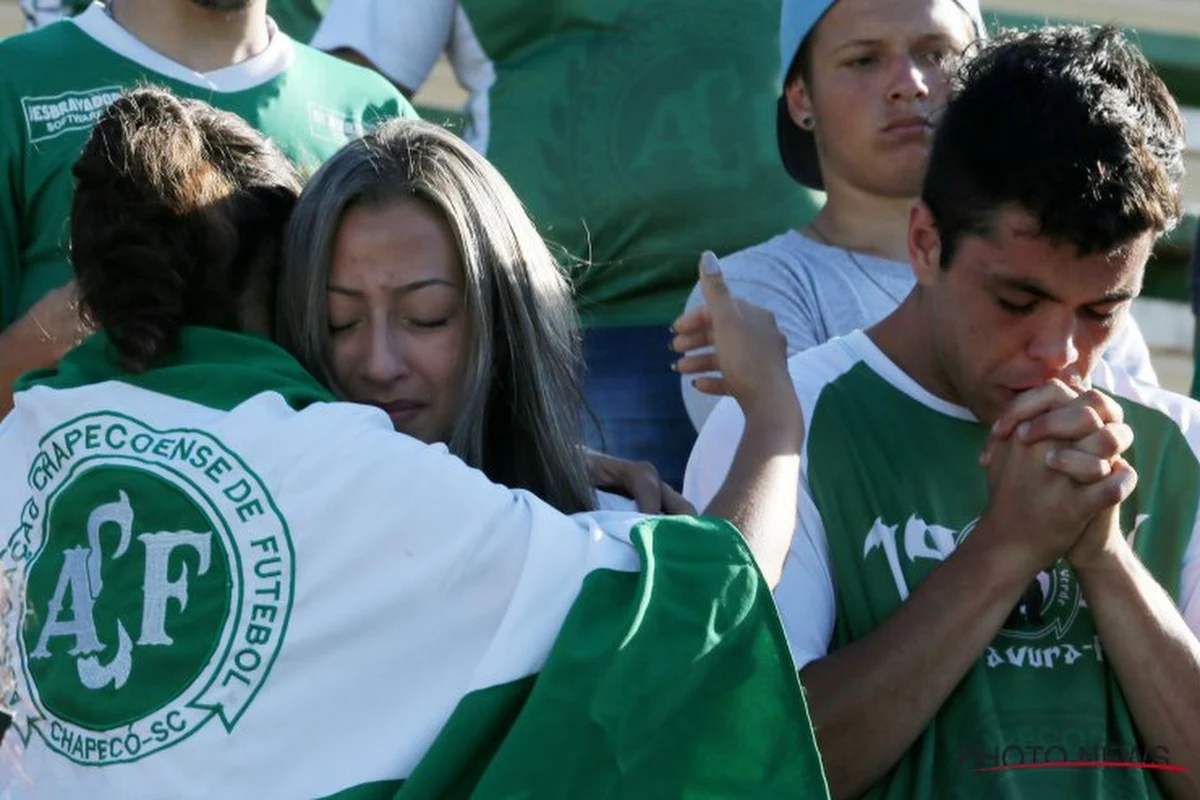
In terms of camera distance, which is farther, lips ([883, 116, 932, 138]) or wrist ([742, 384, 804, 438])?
lips ([883, 116, 932, 138])

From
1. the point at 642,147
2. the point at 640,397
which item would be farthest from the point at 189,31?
the point at 640,397

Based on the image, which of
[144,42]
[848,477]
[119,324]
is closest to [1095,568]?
[848,477]

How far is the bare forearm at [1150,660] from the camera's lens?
294 centimetres

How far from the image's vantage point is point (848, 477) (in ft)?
10.0

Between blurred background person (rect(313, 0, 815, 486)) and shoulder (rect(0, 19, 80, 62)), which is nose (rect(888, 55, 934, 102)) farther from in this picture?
shoulder (rect(0, 19, 80, 62))

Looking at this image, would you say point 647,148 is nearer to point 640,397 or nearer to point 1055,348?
point 640,397

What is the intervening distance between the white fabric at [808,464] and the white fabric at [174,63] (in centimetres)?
119

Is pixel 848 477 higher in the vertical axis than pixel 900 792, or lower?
higher

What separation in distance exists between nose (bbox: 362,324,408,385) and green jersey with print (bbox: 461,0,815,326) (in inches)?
53.0

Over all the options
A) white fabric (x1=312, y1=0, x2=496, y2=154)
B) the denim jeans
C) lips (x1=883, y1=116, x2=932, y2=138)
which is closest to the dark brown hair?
the denim jeans

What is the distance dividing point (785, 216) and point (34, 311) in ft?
5.08

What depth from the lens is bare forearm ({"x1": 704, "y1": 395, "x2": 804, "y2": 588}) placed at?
286 cm

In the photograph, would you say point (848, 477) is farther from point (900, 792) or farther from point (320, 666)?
point (320, 666)

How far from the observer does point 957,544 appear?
9.92 feet
